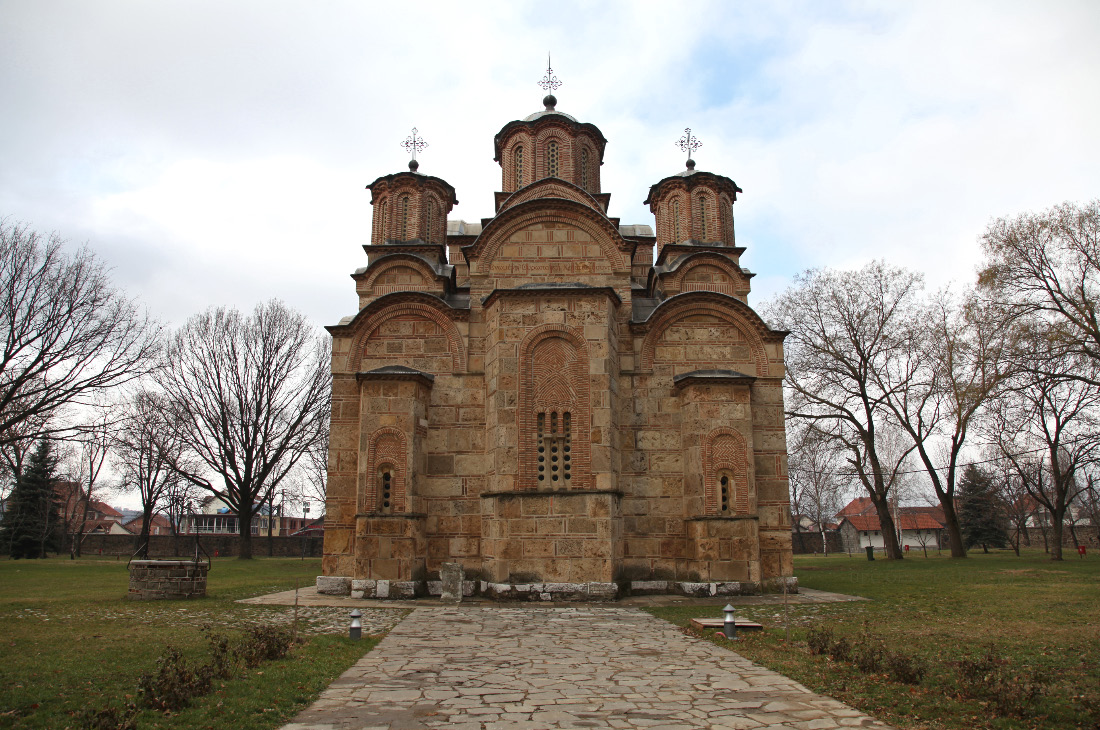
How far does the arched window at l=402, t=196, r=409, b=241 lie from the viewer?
17.0 m

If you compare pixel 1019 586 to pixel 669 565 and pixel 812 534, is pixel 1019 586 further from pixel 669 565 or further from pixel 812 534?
pixel 812 534

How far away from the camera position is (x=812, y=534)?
44406 mm

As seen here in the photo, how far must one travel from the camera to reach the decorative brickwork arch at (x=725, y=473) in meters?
12.5

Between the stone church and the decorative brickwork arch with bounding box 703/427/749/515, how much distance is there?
0.04m

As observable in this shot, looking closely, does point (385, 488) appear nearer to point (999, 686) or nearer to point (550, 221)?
point (550, 221)

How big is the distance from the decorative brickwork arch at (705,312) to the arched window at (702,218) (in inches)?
138

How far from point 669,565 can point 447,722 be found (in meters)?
8.91

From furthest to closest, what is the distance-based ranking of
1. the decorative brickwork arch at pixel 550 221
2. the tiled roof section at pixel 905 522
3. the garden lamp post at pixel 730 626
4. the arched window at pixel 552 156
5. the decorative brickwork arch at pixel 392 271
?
the tiled roof section at pixel 905 522 < the arched window at pixel 552 156 < the decorative brickwork arch at pixel 392 271 < the decorative brickwork arch at pixel 550 221 < the garden lamp post at pixel 730 626

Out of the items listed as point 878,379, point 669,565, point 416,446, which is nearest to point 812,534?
point 878,379

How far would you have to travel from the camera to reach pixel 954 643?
7281 mm

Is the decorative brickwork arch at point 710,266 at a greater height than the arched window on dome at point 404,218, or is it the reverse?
the arched window on dome at point 404,218

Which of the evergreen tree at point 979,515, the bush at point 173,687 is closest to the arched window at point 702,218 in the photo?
the bush at point 173,687

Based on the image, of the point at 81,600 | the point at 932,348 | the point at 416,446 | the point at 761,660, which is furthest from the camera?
the point at 932,348

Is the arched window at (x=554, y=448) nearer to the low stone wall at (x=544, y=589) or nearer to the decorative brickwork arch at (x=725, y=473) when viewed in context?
the low stone wall at (x=544, y=589)
